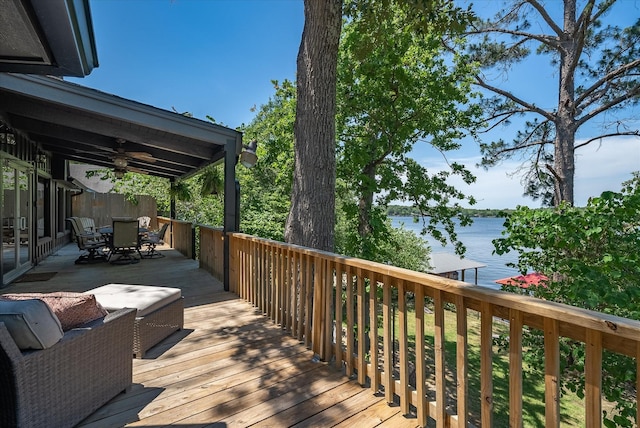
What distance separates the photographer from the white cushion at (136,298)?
2945 mm

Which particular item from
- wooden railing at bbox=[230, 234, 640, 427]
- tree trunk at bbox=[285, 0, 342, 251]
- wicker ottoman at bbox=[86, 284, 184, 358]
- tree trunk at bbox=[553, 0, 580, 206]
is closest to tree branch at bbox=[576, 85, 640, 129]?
tree trunk at bbox=[553, 0, 580, 206]

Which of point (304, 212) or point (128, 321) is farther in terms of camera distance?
point (304, 212)

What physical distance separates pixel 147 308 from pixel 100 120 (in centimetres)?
425

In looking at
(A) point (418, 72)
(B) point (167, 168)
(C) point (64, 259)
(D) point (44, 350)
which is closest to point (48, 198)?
(C) point (64, 259)

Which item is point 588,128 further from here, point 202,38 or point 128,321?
point 202,38

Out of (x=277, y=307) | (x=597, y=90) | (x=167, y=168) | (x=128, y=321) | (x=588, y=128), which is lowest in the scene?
(x=277, y=307)

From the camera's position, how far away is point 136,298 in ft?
10.3

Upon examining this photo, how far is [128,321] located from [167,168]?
28.0 ft

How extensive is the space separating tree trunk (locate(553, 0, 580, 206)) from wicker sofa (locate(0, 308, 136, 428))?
991 centimetres

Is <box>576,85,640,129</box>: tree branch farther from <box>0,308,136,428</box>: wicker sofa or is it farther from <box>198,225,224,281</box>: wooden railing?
<box>0,308,136,428</box>: wicker sofa

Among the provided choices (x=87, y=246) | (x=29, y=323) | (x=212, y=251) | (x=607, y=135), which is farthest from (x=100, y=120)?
(x=607, y=135)

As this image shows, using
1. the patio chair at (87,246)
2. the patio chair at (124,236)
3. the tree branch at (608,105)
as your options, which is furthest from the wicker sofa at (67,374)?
the tree branch at (608,105)

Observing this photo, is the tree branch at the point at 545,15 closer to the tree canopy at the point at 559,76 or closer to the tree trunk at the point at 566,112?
the tree canopy at the point at 559,76

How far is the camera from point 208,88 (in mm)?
21266
